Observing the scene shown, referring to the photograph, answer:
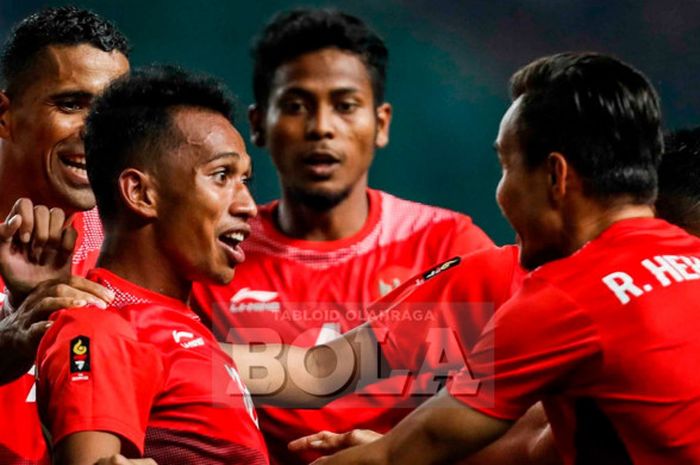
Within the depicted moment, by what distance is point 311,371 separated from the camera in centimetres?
302

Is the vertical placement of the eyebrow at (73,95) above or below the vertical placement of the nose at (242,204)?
above

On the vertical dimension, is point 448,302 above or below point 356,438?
above

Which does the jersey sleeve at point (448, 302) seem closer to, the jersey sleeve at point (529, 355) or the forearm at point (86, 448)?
the jersey sleeve at point (529, 355)

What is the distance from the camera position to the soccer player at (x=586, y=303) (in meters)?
2.03

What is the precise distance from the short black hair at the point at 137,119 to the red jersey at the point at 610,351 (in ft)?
2.61

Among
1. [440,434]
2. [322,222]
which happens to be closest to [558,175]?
[440,434]

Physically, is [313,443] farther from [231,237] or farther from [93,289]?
[93,289]

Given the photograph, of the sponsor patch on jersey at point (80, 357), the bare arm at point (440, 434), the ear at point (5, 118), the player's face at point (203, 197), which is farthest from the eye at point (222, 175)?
the ear at point (5, 118)

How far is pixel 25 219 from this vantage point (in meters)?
2.47

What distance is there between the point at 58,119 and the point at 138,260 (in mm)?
866

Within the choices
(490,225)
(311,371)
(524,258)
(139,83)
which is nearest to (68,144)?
(139,83)

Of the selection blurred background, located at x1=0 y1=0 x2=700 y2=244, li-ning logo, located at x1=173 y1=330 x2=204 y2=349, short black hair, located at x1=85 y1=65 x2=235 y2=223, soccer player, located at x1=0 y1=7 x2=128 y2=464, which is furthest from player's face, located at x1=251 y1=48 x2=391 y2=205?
blurred background, located at x1=0 y1=0 x2=700 y2=244

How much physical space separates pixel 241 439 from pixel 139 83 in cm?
81

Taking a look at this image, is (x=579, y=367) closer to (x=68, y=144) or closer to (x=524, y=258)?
(x=524, y=258)
